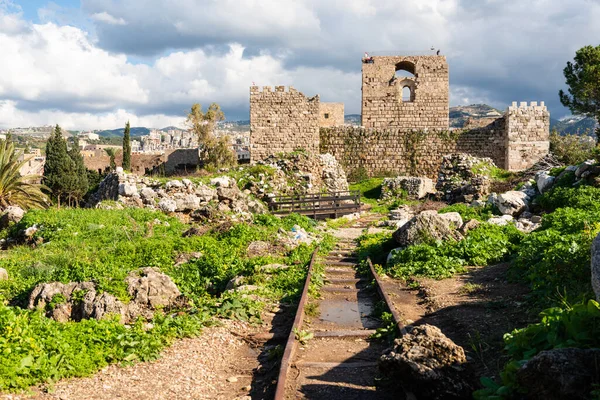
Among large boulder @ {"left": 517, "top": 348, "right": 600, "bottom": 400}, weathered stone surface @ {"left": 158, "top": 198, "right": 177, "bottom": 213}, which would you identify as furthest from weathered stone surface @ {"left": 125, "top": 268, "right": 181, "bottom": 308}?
weathered stone surface @ {"left": 158, "top": 198, "right": 177, "bottom": 213}

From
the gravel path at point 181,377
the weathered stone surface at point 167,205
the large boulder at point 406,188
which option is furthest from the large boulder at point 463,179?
the gravel path at point 181,377

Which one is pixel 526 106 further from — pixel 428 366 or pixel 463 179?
pixel 428 366

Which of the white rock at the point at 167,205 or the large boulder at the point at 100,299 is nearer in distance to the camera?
the large boulder at the point at 100,299

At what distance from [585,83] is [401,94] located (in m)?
10.7

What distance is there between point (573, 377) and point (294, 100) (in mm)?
24678

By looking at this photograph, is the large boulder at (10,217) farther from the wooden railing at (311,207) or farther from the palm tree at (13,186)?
the wooden railing at (311,207)

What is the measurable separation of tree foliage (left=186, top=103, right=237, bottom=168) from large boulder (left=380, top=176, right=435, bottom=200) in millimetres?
16514

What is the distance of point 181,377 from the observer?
5031 millimetres

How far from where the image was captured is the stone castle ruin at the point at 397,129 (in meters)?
27.0

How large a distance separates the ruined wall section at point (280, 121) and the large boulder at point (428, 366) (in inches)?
897

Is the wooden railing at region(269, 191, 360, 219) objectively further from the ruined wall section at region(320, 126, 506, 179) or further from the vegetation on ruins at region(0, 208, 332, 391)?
the ruined wall section at region(320, 126, 506, 179)

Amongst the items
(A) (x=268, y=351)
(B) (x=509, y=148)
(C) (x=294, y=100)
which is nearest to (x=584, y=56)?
(B) (x=509, y=148)

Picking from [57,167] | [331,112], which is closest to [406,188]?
[331,112]

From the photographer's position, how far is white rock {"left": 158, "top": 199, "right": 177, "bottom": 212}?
16.4 metres
